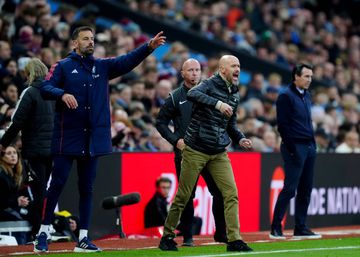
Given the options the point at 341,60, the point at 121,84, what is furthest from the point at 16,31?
the point at 341,60

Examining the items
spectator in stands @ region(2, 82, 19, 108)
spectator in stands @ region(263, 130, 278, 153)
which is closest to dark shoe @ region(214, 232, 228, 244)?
spectator in stands @ region(2, 82, 19, 108)

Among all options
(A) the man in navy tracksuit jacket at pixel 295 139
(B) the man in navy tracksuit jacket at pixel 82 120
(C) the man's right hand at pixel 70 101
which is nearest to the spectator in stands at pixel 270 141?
(A) the man in navy tracksuit jacket at pixel 295 139

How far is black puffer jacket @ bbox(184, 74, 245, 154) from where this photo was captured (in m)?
11.7

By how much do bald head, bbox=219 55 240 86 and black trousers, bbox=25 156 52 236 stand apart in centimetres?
249

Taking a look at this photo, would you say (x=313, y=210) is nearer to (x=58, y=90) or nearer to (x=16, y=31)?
(x=16, y=31)

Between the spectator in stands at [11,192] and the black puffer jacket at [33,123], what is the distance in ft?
1.66

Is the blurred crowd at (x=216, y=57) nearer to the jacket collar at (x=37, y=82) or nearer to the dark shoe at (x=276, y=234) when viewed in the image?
the jacket collar at (x=37, y=82)

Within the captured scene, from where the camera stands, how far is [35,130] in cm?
1295

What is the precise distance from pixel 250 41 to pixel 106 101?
13.8 m

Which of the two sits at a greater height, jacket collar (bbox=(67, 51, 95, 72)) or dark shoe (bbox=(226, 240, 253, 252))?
jacket collar (bbox=(67, 51, 95, 72))

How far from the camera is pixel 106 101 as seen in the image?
11945mm

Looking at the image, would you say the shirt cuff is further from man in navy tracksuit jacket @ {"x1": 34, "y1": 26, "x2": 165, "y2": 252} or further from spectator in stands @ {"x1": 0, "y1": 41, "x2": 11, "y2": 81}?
spectator in stands @ {"x1": 0, "y1": 41, "x2": 11, "y2": 81}

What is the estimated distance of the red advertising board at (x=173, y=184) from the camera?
50.5 feet

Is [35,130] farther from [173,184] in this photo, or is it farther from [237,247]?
[173,184]
